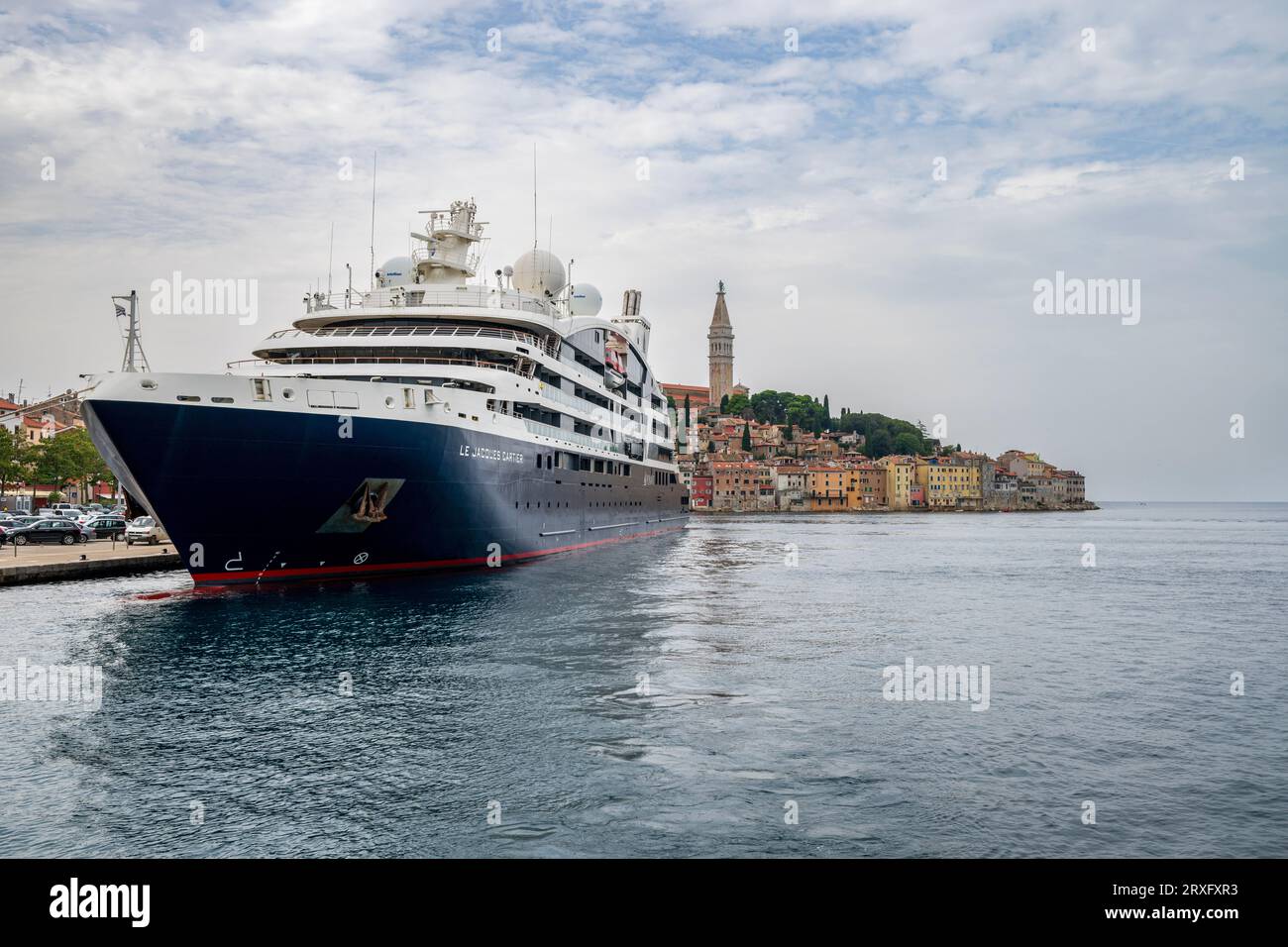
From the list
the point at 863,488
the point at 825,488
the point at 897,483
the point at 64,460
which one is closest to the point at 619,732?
the point at 64,460

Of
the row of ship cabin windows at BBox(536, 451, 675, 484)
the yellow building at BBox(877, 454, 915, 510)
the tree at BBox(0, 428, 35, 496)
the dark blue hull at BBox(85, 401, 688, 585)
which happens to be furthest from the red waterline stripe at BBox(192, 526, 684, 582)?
the yellow building at BBox(877, 454, 915, 510)

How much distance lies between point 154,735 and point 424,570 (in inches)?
729

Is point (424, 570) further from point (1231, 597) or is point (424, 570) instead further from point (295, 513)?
point (1231, 597)

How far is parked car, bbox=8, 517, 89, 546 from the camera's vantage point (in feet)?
144

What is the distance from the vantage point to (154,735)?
12.9 meters

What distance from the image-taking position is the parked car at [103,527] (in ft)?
159

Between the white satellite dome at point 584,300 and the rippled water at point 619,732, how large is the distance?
1281 inches

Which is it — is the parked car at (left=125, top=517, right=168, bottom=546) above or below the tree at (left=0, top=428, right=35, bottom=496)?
below

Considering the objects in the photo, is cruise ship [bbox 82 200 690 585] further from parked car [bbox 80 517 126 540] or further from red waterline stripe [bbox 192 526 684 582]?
parked car [bbox 80 517 126 540]

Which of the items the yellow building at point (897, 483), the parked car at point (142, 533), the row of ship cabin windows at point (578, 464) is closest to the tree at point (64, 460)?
the parked car at point (142, 533)

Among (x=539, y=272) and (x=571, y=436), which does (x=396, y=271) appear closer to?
(x=539, y=272)

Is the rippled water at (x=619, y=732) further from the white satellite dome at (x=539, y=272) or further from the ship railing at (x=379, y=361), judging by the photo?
the white satellite dome at (x=539, y=272)

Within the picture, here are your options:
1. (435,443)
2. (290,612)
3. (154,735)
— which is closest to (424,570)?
(435,443)

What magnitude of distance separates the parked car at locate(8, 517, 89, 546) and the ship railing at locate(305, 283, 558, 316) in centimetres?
1979
